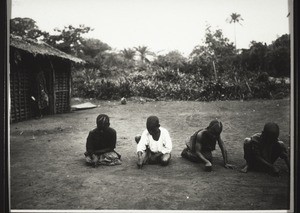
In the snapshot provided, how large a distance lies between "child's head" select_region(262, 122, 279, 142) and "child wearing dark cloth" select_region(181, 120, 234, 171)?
493 millimetres

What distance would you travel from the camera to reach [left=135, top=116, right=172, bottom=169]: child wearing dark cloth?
3.72 meters

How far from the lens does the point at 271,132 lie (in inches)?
130

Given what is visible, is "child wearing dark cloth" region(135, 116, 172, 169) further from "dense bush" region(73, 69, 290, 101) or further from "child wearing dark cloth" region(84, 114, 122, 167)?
"dense bush" region(73, 69, 290, 101)

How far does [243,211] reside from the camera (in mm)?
2801

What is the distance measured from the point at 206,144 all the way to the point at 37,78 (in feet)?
11.7

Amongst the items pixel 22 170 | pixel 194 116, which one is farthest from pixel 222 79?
pixel 22 170

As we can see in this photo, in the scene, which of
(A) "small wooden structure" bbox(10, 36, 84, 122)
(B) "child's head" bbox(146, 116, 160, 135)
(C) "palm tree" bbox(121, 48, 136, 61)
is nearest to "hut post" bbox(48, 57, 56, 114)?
(A) "small wooden structure" bbox(10, 36, 84, 122)

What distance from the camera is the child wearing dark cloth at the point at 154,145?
3719 millimetres

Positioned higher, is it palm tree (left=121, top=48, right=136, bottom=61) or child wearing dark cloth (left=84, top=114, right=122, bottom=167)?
palm tree (left=121, top=48, right=136, bottom=61)

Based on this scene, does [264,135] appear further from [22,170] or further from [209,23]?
[22,170]

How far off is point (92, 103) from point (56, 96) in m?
1.90

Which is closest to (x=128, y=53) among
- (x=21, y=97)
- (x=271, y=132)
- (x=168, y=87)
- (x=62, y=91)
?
(x=168, y=87)
